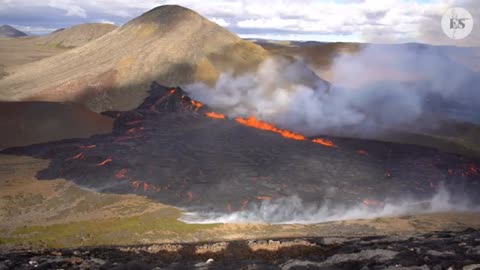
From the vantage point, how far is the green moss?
2358 cm

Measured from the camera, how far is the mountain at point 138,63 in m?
57.6

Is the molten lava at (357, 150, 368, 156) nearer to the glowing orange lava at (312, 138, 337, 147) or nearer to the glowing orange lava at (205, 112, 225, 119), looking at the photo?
the glowing orange lava at (312, 138, 337, 147)

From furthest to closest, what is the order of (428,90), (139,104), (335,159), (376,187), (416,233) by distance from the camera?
(428,90) → (139,104) → (335,159) → (376,187) → (416,233)

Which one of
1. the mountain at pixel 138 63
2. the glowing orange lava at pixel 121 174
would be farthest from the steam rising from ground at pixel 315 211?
the mountain at pixel 138 63

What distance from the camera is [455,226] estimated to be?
26781mm

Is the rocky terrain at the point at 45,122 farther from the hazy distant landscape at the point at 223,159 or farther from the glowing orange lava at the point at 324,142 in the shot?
the glowing orange lava at the point at 324,142

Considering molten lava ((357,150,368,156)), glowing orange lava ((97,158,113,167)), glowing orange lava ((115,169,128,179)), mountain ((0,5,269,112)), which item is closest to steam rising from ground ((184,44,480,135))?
mountain ((0,5,269,112))

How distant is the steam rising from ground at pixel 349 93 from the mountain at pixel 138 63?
4.01 m

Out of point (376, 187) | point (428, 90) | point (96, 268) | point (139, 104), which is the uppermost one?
point (428, 90)

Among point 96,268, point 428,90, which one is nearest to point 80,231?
point 96,268

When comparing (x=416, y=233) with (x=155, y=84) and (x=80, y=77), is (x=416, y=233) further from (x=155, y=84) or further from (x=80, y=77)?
(x=80, y=77)

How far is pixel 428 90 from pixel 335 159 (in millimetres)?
41010

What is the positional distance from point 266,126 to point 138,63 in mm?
23946

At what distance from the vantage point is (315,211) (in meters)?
28.5
